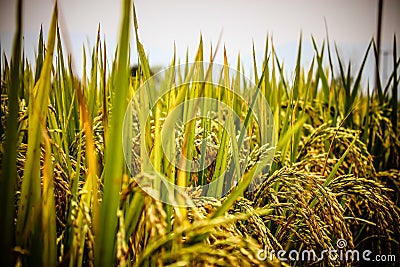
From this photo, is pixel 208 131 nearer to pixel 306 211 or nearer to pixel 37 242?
pixel 306 211

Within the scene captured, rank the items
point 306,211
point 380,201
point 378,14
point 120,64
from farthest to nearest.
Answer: point 378,14, point 380,201, point 306,211, point 120,64

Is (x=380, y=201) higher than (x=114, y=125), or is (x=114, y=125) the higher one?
(x=114, y=125)

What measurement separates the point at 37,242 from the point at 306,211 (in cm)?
59

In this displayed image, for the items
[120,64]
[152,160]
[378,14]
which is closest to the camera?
[120,64]

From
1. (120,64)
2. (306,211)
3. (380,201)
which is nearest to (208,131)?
(306,211)

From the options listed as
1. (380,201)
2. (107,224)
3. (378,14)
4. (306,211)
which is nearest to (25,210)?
(107,224)

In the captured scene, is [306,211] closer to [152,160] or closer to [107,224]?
[152,160]

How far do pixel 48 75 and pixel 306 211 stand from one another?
2.09 feet

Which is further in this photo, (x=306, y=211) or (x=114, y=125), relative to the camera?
(x=306, y=211)

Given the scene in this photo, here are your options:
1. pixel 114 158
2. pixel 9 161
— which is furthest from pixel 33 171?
pixel 114 158

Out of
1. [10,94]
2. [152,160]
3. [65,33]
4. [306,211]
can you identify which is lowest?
[306,211]

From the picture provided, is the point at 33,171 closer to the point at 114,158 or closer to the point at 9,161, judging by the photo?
the point at 9,161

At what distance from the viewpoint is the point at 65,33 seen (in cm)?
62

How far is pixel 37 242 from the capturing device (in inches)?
23.9
